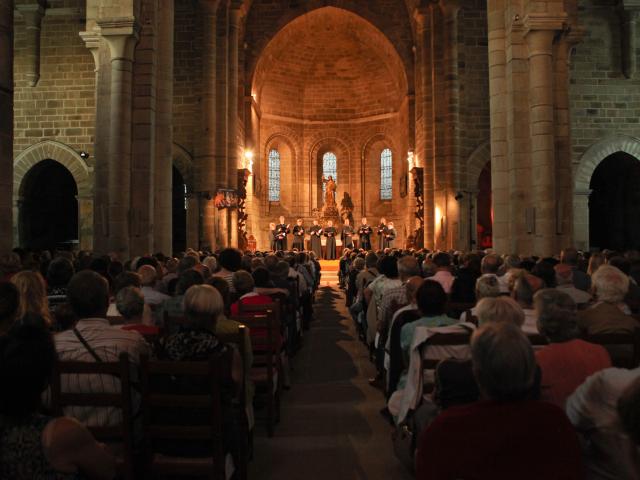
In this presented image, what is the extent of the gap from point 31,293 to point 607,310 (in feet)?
13.8

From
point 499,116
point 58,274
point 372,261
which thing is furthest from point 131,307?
point 499,116

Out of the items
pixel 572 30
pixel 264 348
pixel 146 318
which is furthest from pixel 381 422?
pixel 572 30

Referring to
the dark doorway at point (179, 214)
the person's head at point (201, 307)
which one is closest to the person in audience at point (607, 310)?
the person's head at point (201, 307)

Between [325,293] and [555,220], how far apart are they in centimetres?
950

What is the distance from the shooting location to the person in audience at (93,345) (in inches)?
141

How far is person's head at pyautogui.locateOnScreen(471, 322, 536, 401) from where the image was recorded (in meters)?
2.22

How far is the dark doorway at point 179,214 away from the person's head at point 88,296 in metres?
22.9

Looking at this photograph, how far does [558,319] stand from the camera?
3.42 m

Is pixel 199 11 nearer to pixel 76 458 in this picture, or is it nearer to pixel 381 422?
pixel 381 422

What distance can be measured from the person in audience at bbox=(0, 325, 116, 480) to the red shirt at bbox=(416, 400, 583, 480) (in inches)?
49.2

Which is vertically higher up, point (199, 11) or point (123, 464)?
point (199, 11)

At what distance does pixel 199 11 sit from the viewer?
23.9 m

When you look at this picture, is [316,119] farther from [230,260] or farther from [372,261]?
[230,260]

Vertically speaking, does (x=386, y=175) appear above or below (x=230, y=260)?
above
